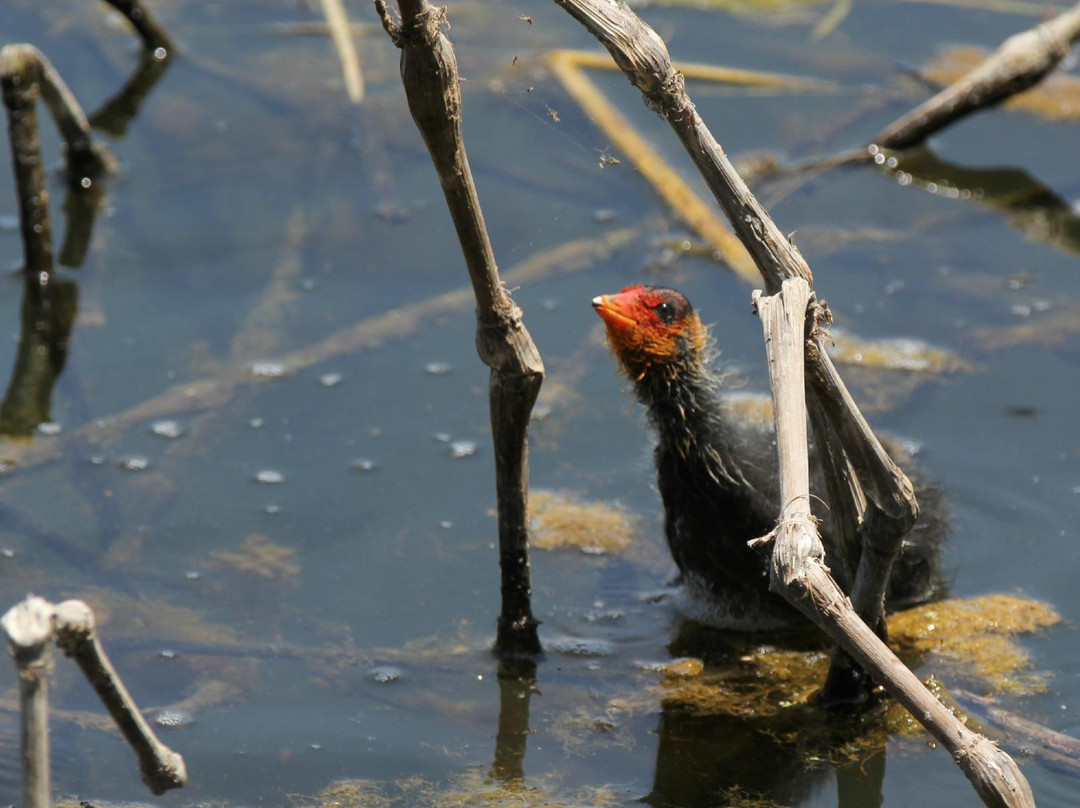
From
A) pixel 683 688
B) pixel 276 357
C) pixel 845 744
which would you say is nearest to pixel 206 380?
pixel 276 357

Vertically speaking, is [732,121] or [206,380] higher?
[732,121]

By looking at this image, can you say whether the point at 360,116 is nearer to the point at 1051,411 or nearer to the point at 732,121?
the point at 732,121

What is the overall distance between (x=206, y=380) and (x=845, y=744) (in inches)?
121

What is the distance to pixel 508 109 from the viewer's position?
7.75 metres

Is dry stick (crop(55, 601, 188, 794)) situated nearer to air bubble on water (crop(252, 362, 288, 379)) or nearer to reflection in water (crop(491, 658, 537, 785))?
reflection in water (crop(491, 658, 537, 785))

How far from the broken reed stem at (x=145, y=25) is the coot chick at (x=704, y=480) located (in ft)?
15.1

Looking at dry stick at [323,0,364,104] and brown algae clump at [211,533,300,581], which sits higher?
dry stick at [323,0,364,104]

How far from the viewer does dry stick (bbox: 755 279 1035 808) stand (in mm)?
2488

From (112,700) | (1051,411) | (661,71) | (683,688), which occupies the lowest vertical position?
(683,688)

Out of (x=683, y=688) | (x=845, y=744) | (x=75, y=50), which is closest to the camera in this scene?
(x=845, y=744)

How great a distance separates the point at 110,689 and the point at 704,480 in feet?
8.11

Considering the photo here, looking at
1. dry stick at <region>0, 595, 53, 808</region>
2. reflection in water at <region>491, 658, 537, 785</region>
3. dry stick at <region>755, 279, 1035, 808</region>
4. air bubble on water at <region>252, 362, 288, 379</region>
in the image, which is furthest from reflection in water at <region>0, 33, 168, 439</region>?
dry stick at <region>755, 279, 1035, 808</region>

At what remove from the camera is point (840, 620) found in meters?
2.49

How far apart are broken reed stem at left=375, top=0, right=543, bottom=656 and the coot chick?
65 cm
